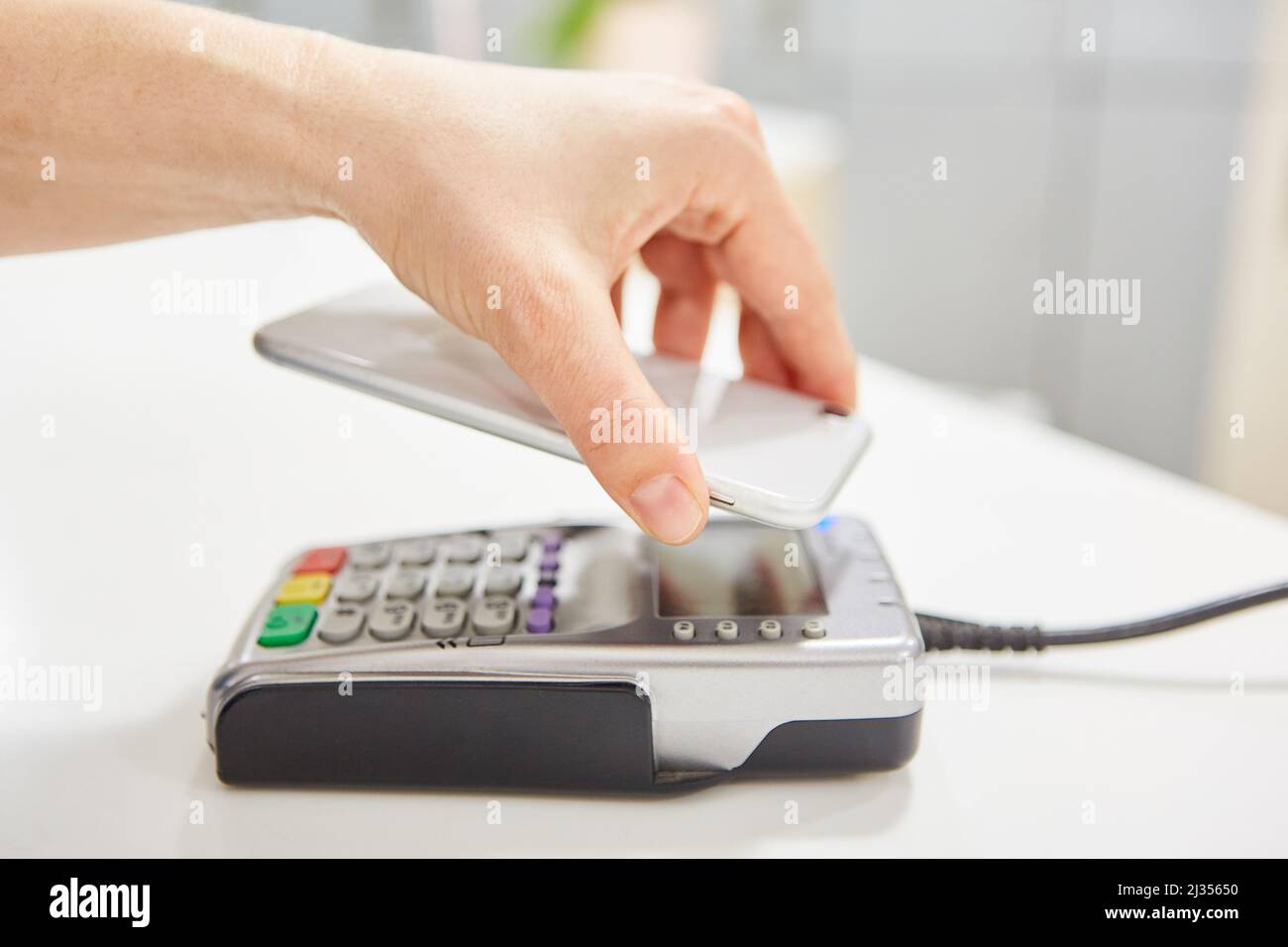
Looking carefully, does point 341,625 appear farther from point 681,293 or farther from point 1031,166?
point 1031,166

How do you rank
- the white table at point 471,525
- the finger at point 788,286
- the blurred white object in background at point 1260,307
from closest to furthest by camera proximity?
the white table at point 471,525 < the finger at point 788,286 < the blurred white object in background at point 1260,307

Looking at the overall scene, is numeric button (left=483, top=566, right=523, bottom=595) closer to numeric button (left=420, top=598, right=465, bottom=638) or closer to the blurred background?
numeric button (left=420, top=598, right=465, bottom=638)

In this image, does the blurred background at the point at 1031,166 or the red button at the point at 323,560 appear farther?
the blurred background at the point at 1031,166

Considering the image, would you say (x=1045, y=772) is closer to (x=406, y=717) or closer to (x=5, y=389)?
(x=406, y=717)

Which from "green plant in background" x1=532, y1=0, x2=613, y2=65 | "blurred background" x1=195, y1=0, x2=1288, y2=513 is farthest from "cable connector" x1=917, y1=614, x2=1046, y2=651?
"green plant in background" x1=532, y1=0, x2=613, y2=65

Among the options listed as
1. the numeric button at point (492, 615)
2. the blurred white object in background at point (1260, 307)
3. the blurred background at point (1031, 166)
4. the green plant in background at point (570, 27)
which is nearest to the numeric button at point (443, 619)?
the numeric button at point (492, 615)

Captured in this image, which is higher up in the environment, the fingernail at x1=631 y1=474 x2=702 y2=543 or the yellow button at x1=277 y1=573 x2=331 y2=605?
the fingernail at x1=631 y1=474 x2=702 y2=543

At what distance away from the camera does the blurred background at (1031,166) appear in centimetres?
172

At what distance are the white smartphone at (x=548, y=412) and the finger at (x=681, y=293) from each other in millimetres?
110

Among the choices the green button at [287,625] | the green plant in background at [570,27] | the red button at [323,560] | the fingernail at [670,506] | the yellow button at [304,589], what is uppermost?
the green plant in background at [570,27]

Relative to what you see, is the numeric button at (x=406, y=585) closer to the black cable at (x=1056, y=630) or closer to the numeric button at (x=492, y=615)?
the numeric button at (x=492, y=615)

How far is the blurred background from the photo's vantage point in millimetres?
1723

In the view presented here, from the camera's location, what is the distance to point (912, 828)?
34 centimetres

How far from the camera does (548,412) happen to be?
1.26 feet
